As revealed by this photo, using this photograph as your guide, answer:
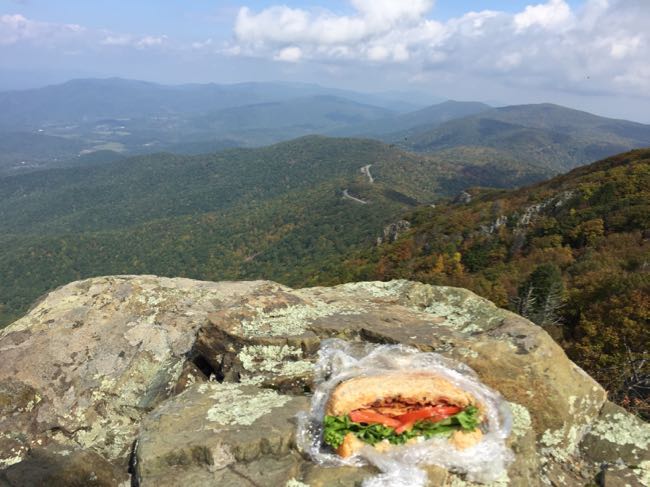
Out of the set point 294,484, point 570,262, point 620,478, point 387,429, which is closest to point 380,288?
point 387,429

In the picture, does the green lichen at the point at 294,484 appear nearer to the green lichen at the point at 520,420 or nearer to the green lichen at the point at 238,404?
the green lichen at the point at 238,404

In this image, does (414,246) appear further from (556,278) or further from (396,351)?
(396,351)

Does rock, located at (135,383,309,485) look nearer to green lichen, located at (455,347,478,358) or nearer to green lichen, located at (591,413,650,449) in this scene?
green lichen, located at (455,347,478,358)

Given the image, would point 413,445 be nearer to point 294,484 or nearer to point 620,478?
point 294,484

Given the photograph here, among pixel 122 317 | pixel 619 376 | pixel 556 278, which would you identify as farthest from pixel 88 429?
pixel 556 278

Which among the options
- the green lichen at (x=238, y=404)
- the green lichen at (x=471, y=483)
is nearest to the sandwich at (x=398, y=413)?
the green lichen at (x=471, y=483)

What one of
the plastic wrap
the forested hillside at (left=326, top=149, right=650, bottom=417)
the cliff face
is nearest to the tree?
the forested hillside at (left=326, top=149, right=650, bottom=417)
